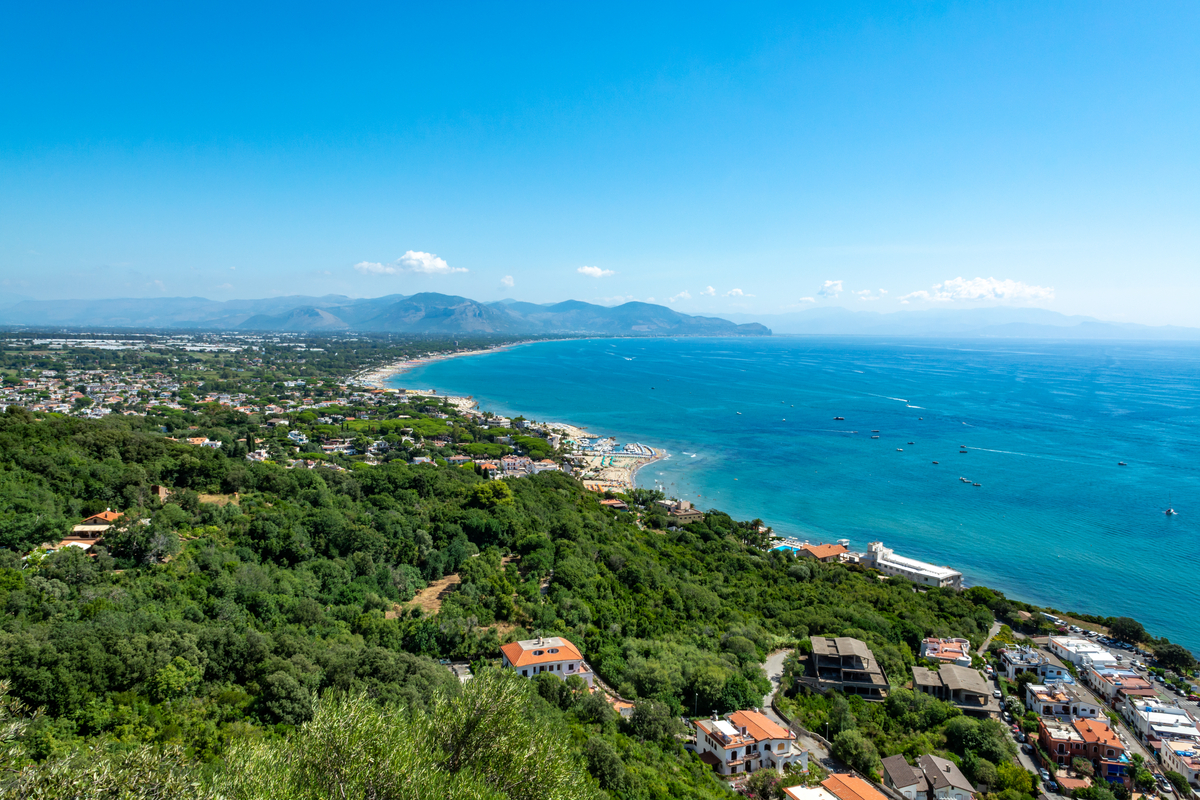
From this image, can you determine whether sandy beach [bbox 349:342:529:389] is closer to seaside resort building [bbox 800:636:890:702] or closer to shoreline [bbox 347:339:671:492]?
shoreline [bbox 347:339:671:492]

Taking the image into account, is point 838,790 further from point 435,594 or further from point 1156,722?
point 435,594

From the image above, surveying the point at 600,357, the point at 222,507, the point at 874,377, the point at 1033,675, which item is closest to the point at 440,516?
the point at 222,507

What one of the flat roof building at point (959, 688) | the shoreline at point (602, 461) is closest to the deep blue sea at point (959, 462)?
the shoreline at point (602, 461)

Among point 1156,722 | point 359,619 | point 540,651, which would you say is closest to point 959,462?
point 1156,722

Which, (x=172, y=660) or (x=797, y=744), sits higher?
(x=172, y=660)

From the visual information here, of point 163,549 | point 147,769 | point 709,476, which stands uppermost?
point 147,769

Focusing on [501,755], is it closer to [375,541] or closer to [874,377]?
[375,541]

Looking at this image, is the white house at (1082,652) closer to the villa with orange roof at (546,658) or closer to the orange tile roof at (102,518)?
the villa with orange roof at (546,658)
